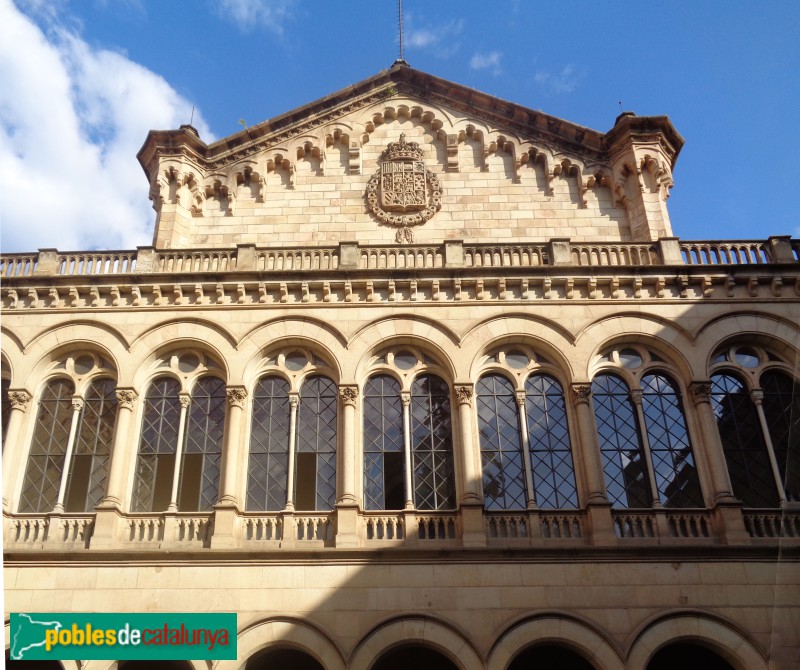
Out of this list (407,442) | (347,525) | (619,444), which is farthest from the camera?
(619,444)

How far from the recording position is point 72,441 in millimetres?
17047

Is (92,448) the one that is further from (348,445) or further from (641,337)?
(641,337)

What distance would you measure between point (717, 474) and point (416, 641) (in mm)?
6659

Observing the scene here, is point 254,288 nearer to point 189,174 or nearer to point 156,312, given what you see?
point 156,312

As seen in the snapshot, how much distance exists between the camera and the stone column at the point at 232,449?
16.1 metres

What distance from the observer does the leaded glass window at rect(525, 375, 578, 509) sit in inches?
641

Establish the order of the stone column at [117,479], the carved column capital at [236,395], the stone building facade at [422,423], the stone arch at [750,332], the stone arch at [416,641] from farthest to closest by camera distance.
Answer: the stone arch at [750,332], the carved column capital at [236,395], the stone column at [117,479], the stone building facade at [422,423], the stone arch at [416,641]

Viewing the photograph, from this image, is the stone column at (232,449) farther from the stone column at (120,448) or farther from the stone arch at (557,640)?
the stone arch at (557,640)

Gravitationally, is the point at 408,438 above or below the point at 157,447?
below

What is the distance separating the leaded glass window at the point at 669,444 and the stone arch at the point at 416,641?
4.94 meters

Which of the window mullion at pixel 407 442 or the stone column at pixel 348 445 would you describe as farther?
the window mullion at pixel 407 442

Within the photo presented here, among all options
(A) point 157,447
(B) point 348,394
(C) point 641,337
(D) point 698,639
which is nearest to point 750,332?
(C) point 641,337

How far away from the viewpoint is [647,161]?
20531 millimetres

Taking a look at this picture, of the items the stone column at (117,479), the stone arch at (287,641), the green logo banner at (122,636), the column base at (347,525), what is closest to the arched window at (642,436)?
the column base at (347,525)
